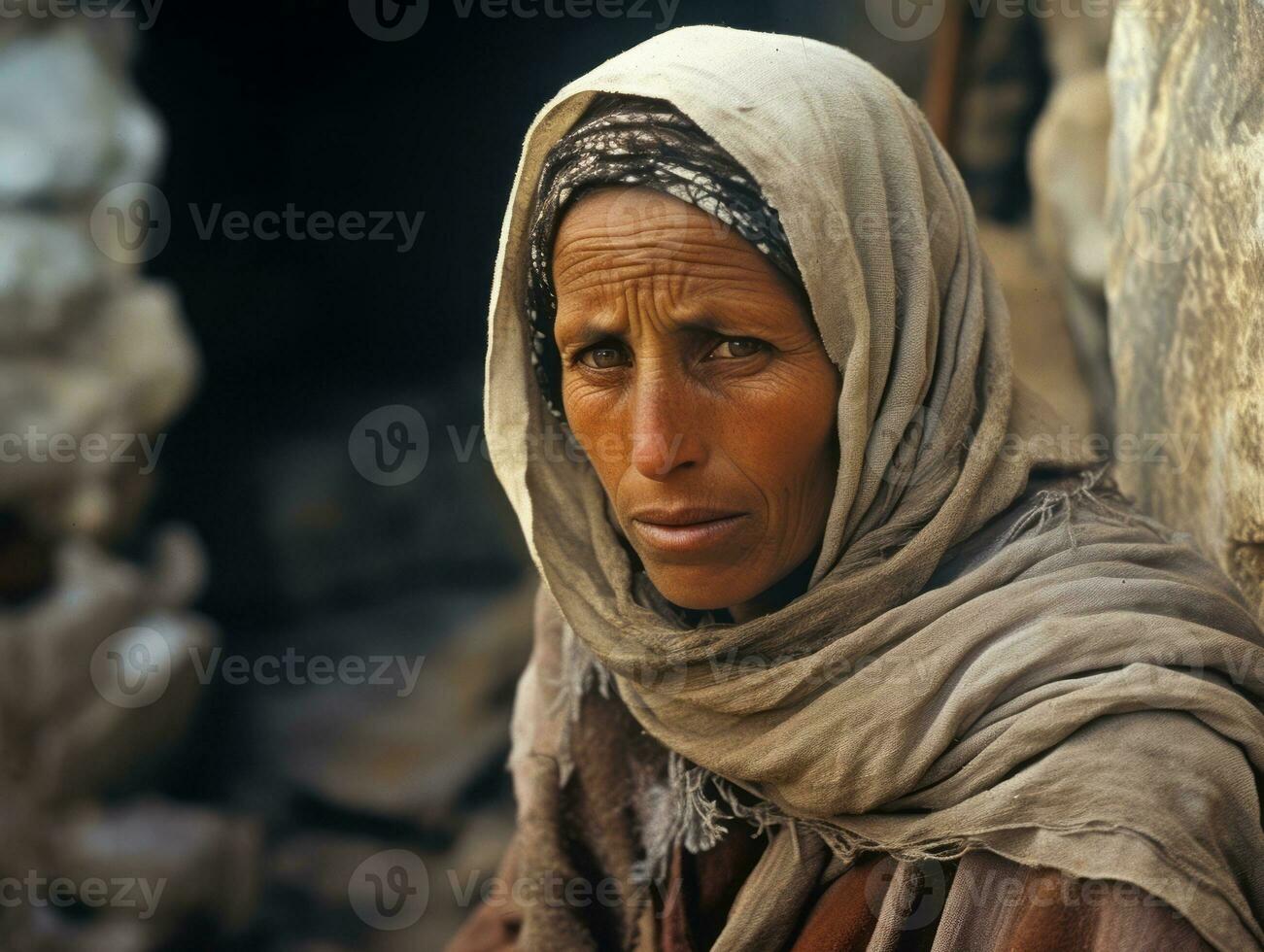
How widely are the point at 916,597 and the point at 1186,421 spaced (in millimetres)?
970

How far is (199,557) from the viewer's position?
5582 millimetres

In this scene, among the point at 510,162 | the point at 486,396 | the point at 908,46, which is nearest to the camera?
the point at 486,396

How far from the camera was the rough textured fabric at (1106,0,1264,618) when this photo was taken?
222cm

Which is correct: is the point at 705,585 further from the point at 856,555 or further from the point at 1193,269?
the point at 1193,269

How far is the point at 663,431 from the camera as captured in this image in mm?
1797

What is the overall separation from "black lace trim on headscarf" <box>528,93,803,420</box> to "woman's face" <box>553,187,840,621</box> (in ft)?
0.06

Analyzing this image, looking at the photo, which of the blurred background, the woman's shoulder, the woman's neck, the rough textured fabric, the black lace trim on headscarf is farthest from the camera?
the blurred background

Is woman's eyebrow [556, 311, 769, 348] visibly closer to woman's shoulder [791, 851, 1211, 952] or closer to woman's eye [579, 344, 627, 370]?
woman's eye [579, 344, 627, 370]

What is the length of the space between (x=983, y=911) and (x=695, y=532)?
0.60 meters

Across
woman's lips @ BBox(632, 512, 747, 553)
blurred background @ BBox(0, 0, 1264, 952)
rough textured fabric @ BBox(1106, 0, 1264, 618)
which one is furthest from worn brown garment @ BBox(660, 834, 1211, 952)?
blurred background @ BBox(0, 0, 1264, 952)

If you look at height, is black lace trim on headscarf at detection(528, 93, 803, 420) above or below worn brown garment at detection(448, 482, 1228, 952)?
above

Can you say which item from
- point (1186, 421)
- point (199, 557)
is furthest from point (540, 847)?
point (199, 557)

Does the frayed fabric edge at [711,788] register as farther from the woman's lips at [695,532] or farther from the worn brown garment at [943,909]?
the woman's lips at [695,532]

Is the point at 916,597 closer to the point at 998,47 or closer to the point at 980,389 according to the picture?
the point at 980,389
